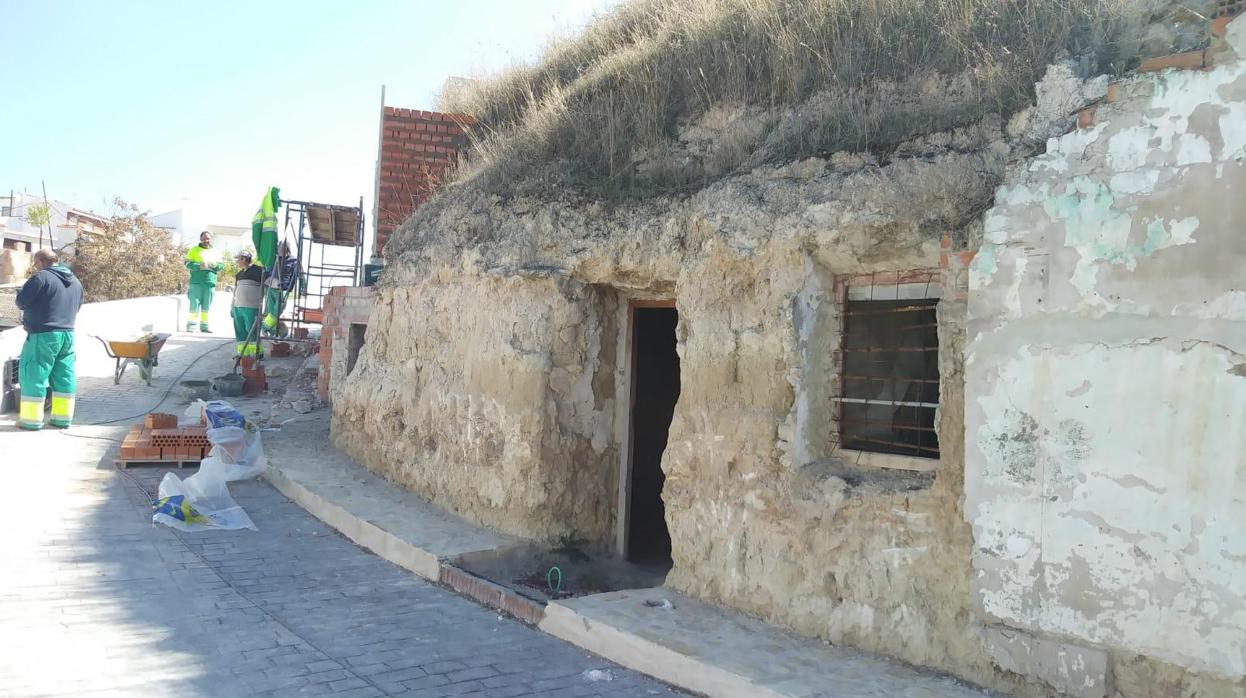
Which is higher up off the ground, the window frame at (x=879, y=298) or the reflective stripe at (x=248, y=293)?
the reflective stripe at (x=248, y=293)

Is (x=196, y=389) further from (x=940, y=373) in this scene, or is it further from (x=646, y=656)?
(x=940, y=373)

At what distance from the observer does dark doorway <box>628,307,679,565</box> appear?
7668 millimetres

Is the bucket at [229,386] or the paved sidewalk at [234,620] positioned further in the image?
the bucket at [229,386]

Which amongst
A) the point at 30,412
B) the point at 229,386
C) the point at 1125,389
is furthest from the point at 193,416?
the point at 1125,389

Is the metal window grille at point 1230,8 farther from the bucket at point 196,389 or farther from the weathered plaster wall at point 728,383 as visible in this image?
the bucket at point 196,389

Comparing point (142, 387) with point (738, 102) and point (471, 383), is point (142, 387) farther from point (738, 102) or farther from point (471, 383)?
point (738, 102)

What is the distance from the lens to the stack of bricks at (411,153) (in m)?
10.1

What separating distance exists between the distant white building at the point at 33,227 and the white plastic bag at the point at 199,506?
2937cm

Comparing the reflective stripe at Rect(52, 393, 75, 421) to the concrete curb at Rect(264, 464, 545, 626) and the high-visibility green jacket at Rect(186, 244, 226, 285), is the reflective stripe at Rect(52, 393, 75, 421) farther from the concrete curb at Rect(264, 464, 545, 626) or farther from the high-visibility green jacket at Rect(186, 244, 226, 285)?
the high-visibility green jacket at Rect(186, 244, 226, 285)

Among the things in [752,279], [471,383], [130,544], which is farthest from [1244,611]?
[130,544]

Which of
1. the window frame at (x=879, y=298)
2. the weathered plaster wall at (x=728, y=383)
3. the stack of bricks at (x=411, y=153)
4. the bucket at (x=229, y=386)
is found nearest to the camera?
the weathered plaster wall at (x=728, y=383)

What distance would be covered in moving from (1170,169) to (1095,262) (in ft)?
1.59

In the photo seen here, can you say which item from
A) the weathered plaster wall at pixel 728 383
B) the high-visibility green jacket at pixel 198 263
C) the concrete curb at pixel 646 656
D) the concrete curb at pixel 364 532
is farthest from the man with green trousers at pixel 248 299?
the concrete curb at pixel 646 656

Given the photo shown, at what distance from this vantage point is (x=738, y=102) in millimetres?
6453
